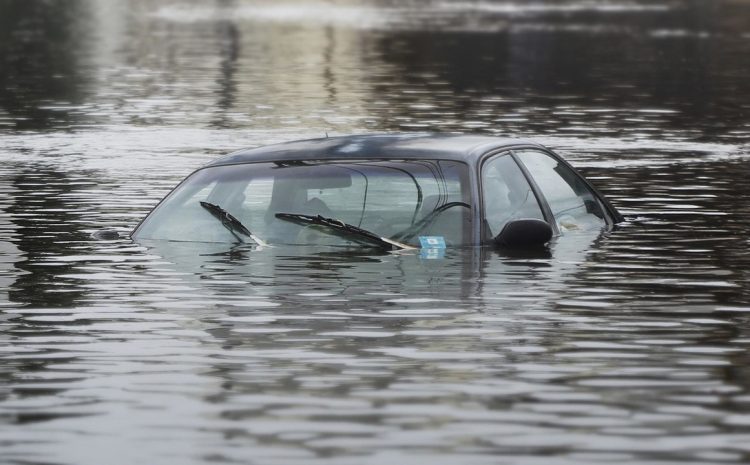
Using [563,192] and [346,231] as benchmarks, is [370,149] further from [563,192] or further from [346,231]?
[563,192]

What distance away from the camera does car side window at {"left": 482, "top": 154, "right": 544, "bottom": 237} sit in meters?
14.5

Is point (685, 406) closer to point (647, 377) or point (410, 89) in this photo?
point (647, 377)

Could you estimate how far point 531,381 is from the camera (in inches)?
388

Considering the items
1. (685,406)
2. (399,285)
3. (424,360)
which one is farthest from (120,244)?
(685,406)

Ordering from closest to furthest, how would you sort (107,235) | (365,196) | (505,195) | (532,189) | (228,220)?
(365,196), (228,220), (505,195), (532,189), (107,235)

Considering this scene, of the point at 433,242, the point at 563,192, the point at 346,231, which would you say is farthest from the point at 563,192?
the point at 346,231

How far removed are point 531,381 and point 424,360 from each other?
0.73 m

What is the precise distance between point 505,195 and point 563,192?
1109mm

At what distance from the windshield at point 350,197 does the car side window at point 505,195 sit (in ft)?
0.69

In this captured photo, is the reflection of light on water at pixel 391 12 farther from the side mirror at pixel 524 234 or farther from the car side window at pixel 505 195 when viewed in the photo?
the side mirror at pixel 524 234

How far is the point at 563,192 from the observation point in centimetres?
1576

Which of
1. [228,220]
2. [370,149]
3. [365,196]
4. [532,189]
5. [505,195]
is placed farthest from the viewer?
[532,189]

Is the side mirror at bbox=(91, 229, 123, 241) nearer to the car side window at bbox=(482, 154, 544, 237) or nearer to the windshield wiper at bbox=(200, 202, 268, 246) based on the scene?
the windshield wiper at bbox=(200, 202, 268, 246)

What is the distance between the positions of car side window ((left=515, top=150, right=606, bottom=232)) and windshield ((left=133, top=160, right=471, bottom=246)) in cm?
104
